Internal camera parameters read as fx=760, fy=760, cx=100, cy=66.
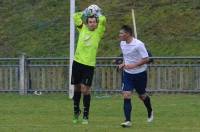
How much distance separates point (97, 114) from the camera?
721 inches

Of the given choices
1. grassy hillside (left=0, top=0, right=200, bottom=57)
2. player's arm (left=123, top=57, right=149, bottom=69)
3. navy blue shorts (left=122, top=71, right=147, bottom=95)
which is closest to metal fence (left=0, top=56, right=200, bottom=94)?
grassy hillside (left=0, top=0, right=200, bottom=57)

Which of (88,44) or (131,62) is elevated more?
(88,44)

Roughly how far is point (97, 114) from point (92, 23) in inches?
146

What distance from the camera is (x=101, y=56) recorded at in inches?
1134

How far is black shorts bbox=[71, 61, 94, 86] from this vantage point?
15.3 metres

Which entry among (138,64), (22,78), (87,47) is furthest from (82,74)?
(22,78)

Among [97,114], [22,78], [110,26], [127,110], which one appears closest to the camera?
[127,110]

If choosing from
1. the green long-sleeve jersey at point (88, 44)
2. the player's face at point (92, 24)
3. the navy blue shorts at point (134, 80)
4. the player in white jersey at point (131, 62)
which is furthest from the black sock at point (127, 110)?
the player's face at point (92, 24)

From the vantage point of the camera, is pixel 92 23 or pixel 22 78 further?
pixel 22 78

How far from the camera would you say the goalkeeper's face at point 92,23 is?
15.2 metres

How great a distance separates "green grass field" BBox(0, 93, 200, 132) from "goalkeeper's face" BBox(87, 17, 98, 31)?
6.38 feet

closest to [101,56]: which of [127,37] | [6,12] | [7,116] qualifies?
[6,12]

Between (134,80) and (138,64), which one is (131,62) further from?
(134,80)

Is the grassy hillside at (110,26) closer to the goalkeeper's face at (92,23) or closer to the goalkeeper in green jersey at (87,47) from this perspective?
the goalkeeper in green jersey at (87,47)
